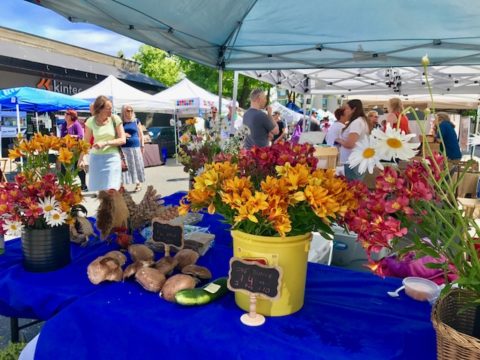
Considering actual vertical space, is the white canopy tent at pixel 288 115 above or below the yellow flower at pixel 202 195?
above

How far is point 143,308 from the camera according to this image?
104cm

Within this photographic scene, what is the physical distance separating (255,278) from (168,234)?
504mm

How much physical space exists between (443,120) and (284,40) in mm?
3211

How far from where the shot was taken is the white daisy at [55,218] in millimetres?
1203

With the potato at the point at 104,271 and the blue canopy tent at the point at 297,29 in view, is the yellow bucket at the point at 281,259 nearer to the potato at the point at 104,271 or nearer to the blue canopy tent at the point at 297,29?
the potato at the point at 104,271

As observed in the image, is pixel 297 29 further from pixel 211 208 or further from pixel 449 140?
pixel 449 140

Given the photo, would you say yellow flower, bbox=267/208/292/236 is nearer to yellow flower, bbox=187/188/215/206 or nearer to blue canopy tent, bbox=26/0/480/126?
yellow flower, bbox=187/188/215/206

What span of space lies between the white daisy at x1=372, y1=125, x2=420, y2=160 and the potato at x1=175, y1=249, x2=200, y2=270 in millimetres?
762

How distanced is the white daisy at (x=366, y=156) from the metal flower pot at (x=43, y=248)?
3.36ft

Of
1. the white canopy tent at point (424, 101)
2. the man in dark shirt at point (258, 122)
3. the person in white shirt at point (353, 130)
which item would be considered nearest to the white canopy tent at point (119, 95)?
the man in dark shirt at point (258, 122)

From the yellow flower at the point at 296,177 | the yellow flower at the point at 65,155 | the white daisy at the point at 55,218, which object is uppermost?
the yellow flower at the point at 65,155

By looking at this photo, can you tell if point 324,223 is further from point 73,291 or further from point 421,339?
point 73,291

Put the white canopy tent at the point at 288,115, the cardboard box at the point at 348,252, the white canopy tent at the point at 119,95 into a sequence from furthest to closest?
the white canopy tent at the point at 288,115 < the white canopy tent at the point at 119,95 < the cardboard box at the point at 348,252

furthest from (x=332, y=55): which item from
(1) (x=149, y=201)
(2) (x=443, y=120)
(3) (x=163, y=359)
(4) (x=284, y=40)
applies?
(3) (x=163, y=359)
